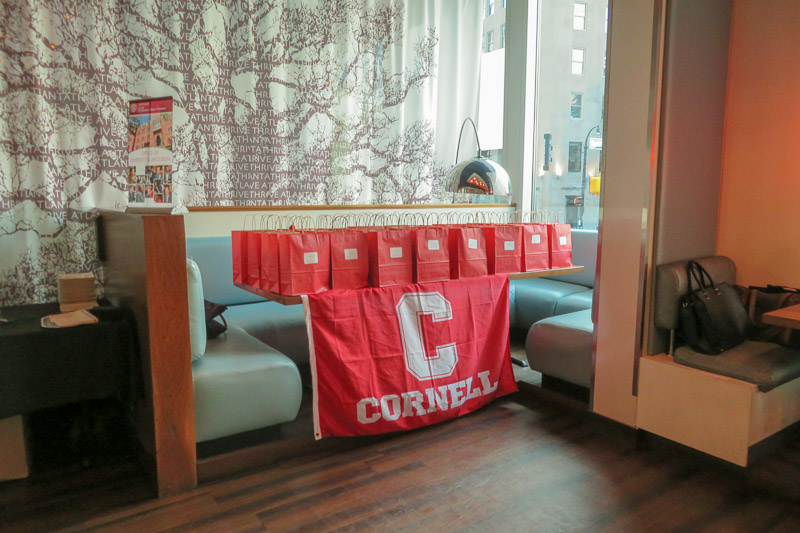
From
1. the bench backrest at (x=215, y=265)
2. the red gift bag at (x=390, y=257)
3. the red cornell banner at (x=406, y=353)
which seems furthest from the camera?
the bench backrest at (x=215, y=265)

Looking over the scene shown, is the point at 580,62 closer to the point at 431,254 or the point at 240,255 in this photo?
the point at 431,254

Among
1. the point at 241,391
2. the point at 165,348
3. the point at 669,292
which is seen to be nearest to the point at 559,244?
the point at 669,292

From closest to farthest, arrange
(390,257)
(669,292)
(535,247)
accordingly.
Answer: (669,292), (390,257), (535,247)

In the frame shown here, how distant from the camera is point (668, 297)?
2375mm

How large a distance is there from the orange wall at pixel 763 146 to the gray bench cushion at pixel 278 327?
2.39m

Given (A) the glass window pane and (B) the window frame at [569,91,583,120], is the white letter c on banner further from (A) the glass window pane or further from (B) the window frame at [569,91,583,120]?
(B) the window frame at [569,91,583,120]

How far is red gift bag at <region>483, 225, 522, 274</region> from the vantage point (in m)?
2.88

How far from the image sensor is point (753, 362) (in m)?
2.17

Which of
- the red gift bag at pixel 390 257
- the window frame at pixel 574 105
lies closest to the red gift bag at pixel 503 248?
the red gift bag at pixel 390 257

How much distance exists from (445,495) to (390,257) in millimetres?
1058

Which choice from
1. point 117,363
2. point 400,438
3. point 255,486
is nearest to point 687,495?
point 400,438

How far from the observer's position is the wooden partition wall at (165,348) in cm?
197

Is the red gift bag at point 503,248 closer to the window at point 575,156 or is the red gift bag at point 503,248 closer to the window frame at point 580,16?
the window at point 575,156

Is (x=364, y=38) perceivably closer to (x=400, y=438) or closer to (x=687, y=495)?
(x=400, y=438)
